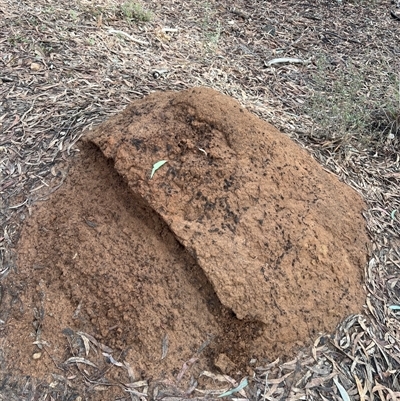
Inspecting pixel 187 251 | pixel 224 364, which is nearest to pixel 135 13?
pixel 187 251

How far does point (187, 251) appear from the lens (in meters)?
2.18

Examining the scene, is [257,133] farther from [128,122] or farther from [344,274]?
[344,274]

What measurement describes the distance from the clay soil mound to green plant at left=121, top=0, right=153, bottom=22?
2795mm

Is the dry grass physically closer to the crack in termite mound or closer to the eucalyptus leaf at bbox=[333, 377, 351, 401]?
the eucalyptus leaf at bbox=[333, 377, 351, 401]

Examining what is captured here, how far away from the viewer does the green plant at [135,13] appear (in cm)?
486

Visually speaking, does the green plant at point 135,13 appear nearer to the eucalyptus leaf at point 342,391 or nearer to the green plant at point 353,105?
the green plant at point 353,105

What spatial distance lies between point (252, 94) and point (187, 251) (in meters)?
2.47

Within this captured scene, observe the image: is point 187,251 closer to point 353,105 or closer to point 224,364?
point 224,364

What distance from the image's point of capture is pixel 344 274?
242cm

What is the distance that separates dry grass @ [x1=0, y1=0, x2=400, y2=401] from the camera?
2.21 m

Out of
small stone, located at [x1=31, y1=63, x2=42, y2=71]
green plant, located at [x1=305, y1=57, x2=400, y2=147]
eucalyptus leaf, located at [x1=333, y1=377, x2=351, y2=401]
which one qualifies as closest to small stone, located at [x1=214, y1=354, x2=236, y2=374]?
eucalyptus leaf, located at [x1=333, y1=377, x2=351, y2=401]

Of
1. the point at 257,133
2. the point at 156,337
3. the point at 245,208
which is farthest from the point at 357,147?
the point at 156,337

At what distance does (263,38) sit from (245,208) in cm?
365

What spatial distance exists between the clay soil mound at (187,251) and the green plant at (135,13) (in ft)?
9.17
